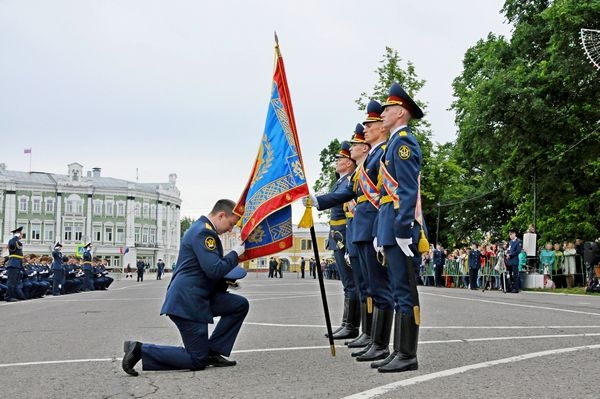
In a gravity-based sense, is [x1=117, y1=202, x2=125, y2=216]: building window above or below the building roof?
below

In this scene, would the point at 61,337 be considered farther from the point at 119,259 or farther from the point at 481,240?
the point at 119,259

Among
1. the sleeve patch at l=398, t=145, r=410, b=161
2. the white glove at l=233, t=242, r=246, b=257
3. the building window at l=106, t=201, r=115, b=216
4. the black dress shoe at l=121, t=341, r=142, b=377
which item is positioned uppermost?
the building window at l=106, t=201, r=115, b=216

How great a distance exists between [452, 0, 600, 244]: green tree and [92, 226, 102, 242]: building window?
89.4 meters

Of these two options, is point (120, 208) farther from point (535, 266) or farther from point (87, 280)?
point (535, 266)

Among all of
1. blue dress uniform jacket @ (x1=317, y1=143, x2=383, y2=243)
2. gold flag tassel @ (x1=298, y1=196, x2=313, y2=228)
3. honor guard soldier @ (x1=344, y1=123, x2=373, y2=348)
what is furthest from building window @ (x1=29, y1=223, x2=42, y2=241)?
gold flag tassel @ (x1=298, y1=196, x2=313, y2=228)

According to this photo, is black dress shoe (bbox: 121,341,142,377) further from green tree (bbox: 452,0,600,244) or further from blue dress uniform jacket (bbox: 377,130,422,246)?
green tree (bbox: 452,0,600,244)

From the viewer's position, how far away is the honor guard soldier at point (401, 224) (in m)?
6.12

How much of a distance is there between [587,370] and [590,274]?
18.6 metres

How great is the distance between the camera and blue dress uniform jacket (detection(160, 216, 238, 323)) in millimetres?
6441

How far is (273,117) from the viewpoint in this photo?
746cm

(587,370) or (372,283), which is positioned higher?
(372,283)

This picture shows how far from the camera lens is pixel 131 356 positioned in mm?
6188

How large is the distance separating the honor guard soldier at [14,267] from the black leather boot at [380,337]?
1624 centimetres

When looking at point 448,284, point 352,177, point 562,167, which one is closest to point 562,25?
point 562,167
